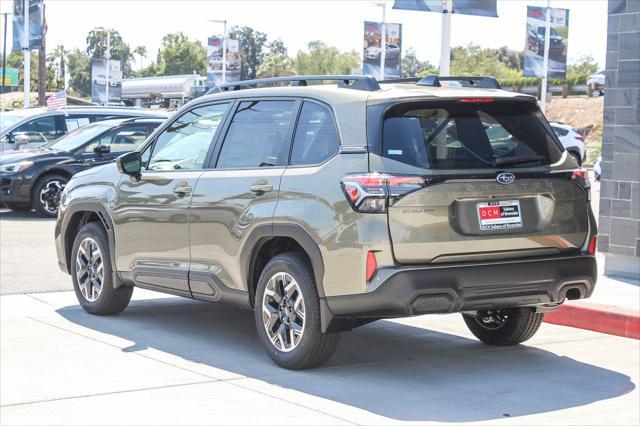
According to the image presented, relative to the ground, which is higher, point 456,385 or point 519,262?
point 519,262

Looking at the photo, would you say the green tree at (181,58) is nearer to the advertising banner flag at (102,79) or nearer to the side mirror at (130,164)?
the advertising banner flag at (102,79)

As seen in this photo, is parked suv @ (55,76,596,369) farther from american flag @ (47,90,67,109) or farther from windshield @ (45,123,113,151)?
american flag @ (47,90,67,109)

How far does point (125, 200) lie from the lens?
8695mm

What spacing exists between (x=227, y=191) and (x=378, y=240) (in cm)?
154

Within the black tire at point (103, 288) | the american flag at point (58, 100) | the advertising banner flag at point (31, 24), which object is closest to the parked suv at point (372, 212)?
the black tire at point (103, 288)

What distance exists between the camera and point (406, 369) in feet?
24.0

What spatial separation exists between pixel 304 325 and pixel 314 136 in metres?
1.24

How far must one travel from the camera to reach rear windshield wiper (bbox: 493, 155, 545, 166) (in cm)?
687

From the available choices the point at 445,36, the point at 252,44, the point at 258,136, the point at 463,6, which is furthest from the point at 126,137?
the point at 252,44

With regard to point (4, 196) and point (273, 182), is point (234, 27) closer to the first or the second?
point (4, 196)

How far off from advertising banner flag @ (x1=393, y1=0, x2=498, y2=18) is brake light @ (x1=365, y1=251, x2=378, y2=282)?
9766 mm

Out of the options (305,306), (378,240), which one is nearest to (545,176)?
(378,240)

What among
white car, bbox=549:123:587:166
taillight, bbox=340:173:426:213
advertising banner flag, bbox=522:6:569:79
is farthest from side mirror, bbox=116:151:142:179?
advertising banner flag, bbox=522:6:569:79

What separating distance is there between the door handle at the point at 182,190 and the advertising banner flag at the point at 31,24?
33.6 meters
